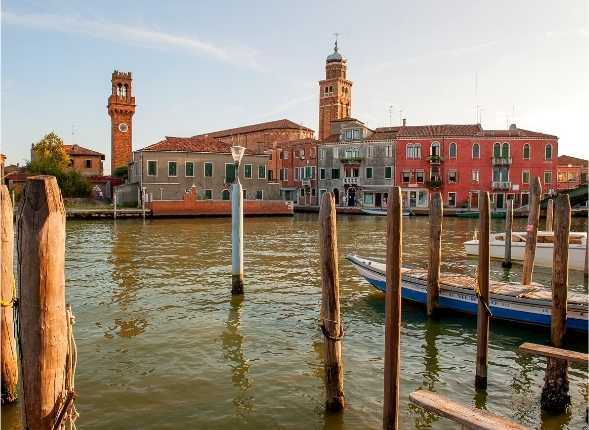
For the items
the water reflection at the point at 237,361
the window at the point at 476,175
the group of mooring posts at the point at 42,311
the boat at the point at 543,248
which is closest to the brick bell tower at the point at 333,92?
the window at the point at 476,175

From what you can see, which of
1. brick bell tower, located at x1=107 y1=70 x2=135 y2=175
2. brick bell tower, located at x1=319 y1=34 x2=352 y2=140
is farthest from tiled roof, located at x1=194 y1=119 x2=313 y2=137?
brick bell tower, located at x1=107 y1=70 x2=135 y2=175

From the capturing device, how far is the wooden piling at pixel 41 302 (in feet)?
10.8

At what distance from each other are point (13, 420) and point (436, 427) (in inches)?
188

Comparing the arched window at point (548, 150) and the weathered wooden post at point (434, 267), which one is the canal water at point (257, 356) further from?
the arched window at point (548, 150)

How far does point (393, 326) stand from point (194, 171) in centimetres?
3893

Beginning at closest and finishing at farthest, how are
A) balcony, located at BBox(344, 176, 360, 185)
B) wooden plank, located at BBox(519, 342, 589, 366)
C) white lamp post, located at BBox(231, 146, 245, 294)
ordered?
wooden plank, located at BBox(519, 342, 589, 366) < white lamp post, located at BBox(231, 146, 245, 294) < balcony, located at BBox(344, 176, 360, 185)

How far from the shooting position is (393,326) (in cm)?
495

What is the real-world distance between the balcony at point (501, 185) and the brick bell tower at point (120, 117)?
38.0m

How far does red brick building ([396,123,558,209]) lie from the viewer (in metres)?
43.9

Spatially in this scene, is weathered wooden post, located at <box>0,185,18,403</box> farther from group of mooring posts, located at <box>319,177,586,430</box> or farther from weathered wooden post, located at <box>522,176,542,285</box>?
weathered wooden post, located at <box>522,176,542,285</box>

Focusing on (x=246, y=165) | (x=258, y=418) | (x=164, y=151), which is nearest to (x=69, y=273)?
(x=258, y=418)

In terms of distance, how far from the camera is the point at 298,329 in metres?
9.39

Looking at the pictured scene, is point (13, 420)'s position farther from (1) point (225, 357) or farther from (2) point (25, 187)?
(2) point (25, 187)

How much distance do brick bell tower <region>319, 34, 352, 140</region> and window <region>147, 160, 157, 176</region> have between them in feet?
113
